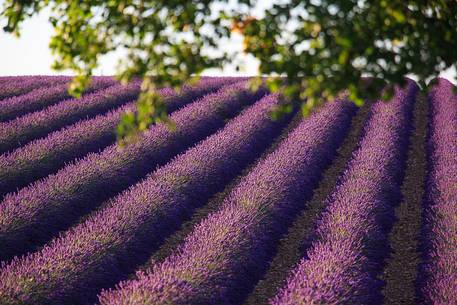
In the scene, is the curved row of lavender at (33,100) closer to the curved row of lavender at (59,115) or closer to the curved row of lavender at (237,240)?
the curved row of lavender at (59,115)

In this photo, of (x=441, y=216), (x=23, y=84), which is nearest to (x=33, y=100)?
(x=23, y=84)

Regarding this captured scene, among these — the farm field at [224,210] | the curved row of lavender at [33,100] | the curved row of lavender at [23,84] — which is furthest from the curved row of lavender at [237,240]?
the curved row of lavender at [23,84]

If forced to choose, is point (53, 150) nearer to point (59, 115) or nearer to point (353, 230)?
point (59, 115)

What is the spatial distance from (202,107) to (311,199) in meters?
5.55

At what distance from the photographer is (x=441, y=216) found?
8492 mm

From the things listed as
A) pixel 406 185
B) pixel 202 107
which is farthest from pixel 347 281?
pixel 202 107

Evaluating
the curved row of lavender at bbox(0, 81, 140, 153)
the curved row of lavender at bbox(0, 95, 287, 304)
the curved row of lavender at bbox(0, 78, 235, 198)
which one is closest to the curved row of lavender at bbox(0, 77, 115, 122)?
the curved row of lavender at bbox(0, 81, 140, 153)

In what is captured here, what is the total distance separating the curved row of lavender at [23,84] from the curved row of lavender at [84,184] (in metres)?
5.76

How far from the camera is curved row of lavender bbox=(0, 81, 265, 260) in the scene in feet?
24.2

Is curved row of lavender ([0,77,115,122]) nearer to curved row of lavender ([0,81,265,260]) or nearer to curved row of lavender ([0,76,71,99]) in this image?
curved row of lavender ([0,76,71,99])

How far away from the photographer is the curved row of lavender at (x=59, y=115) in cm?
1116

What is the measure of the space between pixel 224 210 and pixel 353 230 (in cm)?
193

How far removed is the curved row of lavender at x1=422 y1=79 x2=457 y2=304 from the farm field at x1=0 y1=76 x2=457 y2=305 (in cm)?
3

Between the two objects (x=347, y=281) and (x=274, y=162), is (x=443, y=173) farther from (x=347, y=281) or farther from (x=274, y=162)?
(x=347, y=281)
